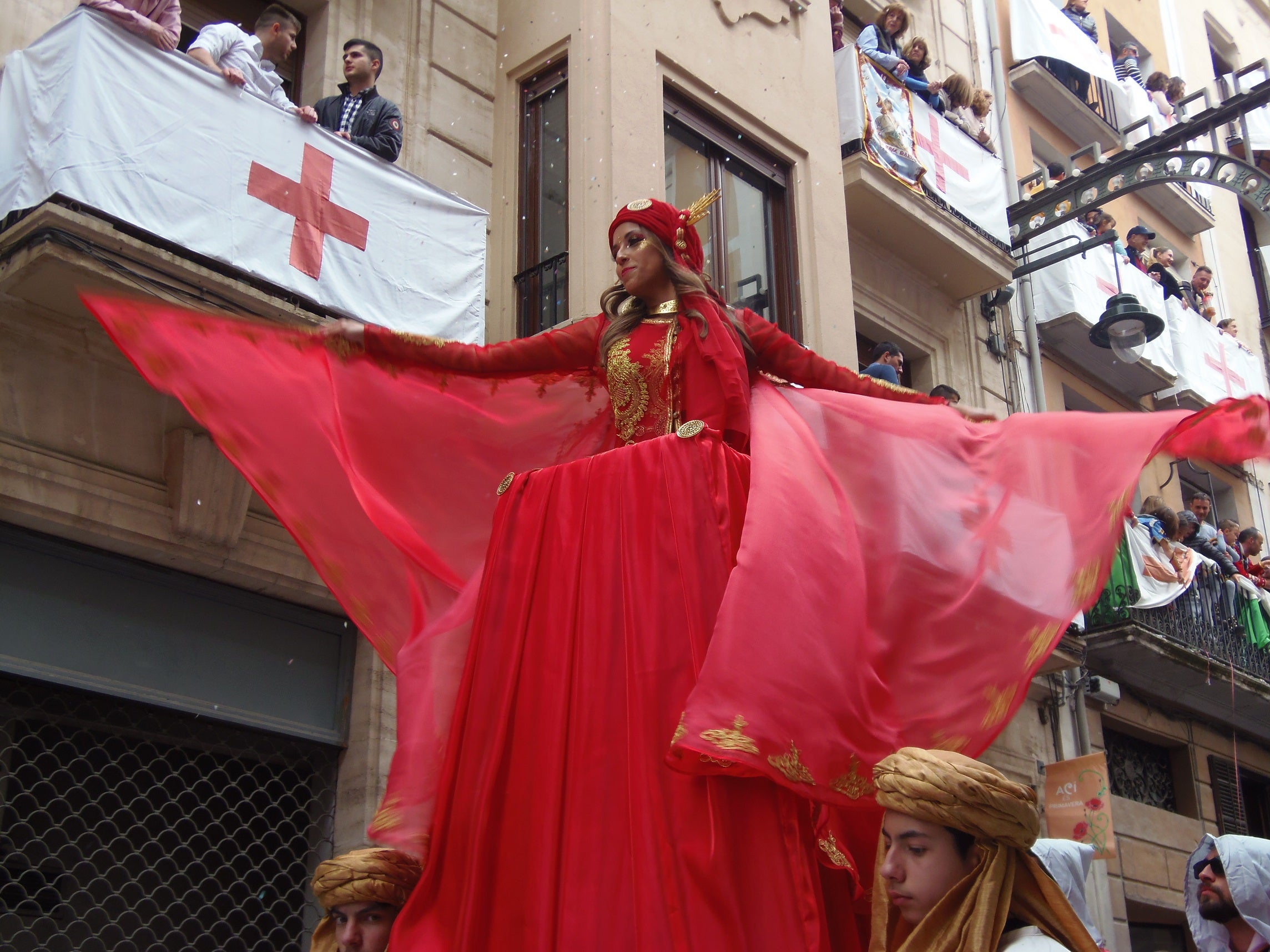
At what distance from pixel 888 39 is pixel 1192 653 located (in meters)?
5.65

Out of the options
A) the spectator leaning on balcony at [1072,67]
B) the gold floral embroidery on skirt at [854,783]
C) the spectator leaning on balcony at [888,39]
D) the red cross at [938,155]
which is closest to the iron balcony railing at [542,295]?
the gold floral embroidery on skirt at [854,783]

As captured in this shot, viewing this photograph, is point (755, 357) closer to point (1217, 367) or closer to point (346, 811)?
point (346, 811)

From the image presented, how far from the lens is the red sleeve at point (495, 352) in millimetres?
4617

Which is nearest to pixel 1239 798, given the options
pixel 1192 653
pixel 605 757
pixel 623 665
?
pixel 1192 653

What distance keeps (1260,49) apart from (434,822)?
20.1m

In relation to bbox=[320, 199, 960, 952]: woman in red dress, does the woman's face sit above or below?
above

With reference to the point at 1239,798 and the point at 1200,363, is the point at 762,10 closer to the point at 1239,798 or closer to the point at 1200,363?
the point at 1200,363

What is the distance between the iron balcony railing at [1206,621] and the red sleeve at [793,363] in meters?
7.52

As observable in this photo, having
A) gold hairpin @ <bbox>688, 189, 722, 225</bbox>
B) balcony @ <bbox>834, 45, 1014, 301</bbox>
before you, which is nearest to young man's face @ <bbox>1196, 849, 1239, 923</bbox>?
gold hairpin @ <bbox>688, 189, 722, 225</bbox>

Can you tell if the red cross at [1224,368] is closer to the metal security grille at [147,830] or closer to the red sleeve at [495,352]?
the metal security grille at [147,830]

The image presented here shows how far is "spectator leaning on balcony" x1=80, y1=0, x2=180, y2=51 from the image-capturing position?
560cm

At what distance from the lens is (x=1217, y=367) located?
14945 mm

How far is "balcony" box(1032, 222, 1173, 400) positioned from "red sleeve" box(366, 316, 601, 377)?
890 cm

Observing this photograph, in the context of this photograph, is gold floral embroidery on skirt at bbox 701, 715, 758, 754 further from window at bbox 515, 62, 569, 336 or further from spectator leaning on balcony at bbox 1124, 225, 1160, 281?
spectator leaning on balcony at bbox 1124, 225, 1160, 281
